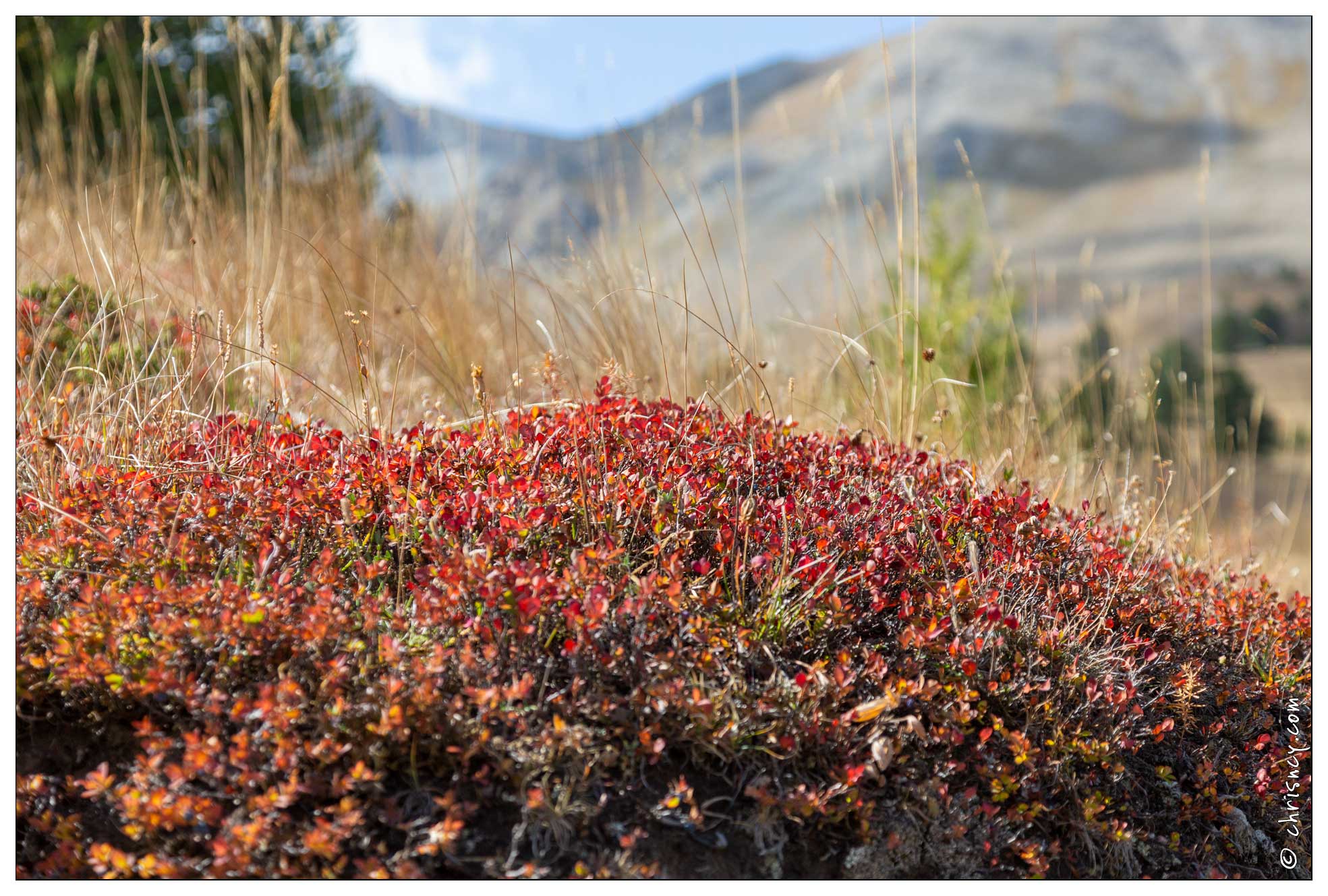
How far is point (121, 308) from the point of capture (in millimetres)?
2793

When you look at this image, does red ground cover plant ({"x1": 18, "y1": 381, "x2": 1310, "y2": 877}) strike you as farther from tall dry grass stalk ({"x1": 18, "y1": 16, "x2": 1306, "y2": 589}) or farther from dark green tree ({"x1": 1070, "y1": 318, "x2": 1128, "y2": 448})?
dark green tree ({"x1": 1070, "y1": 318, "x2": 1128, "y2": 448})

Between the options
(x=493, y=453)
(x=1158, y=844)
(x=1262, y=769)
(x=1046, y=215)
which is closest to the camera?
(x=1158, y=844)

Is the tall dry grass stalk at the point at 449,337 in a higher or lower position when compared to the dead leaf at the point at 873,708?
higher

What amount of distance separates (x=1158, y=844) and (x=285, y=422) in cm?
265

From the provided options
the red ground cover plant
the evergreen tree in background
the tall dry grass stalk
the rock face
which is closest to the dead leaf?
the red ground cover plant

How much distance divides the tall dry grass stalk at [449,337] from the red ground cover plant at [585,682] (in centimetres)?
40

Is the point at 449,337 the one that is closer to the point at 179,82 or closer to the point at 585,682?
the point at 585,682

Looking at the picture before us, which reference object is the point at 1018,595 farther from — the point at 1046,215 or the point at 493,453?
the point at 1046,215

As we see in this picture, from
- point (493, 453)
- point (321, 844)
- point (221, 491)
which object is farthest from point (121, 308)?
point (321, 844)

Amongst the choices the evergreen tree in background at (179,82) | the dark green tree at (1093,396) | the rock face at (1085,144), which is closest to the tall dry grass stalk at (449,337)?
the dark green tree at (1093,396)

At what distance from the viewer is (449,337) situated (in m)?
4.73

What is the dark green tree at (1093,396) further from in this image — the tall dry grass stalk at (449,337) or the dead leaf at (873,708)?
the dead leaf at (873,708)

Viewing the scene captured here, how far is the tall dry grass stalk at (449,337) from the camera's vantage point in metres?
2.99

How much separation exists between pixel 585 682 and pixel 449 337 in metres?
3.09
